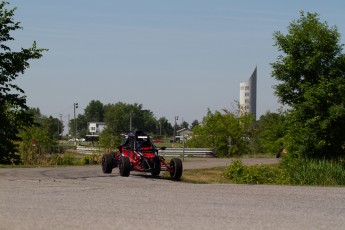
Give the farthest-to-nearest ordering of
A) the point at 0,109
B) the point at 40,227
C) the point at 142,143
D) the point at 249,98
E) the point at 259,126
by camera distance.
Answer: the point at 249,98, the point at 259,126, the point at 0,109, the point at 142,143, the point at 40,227

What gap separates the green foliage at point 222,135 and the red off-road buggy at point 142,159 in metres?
33.7

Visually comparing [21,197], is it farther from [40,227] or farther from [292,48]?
[292,48]

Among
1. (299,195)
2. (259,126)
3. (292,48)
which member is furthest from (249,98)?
(299,195)

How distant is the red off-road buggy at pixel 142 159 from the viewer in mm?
21391

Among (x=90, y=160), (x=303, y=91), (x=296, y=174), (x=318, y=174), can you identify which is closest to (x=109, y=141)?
(x=90, y=160)

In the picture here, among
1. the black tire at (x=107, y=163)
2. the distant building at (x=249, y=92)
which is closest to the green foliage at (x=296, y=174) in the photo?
the black tire at (x=107, y=163)

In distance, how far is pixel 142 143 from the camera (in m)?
22.1

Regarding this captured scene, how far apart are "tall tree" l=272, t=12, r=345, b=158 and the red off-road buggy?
670 cm

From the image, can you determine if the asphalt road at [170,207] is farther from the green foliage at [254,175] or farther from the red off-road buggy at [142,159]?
the green foliage at [254,175]

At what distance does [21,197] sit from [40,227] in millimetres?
4286

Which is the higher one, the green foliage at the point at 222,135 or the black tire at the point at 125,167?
the green foliage at the point at 222,135

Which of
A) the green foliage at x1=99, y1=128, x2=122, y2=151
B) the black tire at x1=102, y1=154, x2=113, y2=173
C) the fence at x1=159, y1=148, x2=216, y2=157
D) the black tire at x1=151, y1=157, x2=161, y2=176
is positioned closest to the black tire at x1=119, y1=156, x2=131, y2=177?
the black tire at x1=151, y1=157, x2=161, y2=176

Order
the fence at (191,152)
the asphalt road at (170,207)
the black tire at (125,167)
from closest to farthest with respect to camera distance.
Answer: the asphalt road at (170,207)
the black tire at (125,167)
the fence at (191,152)

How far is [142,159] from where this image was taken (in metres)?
21.5
